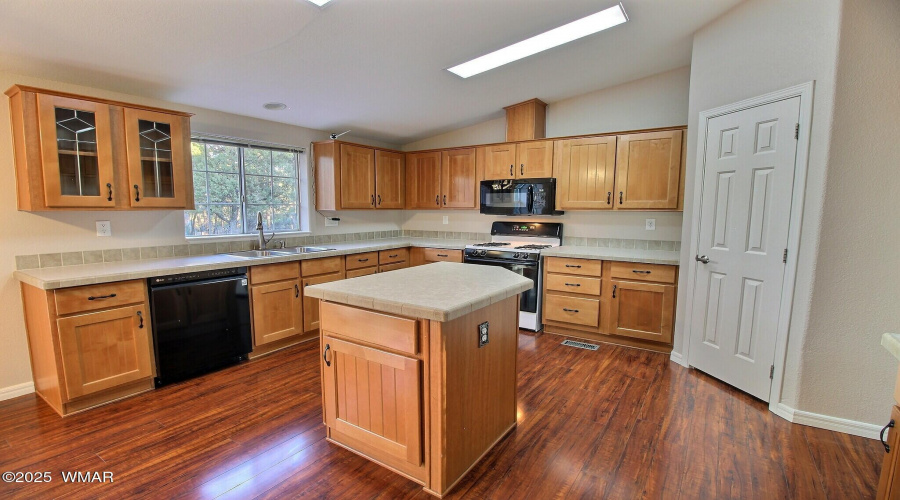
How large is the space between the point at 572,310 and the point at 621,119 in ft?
6.56

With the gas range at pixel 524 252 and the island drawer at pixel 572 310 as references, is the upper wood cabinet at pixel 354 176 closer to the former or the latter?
the gas range at pixel 524 252

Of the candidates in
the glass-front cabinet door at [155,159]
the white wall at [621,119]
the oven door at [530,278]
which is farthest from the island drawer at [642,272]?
the glass-front cabinet door at [155,159]

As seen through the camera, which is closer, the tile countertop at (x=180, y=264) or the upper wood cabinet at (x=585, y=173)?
the tile countertop at (x=180, y=264)

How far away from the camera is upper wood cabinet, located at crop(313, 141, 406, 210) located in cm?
435

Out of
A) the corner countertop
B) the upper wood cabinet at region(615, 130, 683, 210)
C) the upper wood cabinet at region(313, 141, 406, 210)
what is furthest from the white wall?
the corner countertop

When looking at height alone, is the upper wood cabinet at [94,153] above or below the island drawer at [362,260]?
above

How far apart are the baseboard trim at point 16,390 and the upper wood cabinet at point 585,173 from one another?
448 cm

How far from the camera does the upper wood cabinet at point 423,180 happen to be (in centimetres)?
507

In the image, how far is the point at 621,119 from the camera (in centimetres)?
405

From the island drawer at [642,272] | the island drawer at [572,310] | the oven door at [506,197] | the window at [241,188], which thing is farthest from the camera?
the oven door at [506,197]

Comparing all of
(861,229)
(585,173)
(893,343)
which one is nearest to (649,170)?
(585,173)

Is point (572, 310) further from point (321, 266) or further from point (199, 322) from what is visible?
point (199, 322)

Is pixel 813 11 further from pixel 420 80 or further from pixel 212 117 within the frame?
pixel 212 117

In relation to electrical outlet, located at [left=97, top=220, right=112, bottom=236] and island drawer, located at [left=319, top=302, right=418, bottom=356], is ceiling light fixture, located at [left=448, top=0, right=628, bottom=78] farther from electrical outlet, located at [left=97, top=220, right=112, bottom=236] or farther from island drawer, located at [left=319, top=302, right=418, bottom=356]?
electrical outlet, located at [left=97, top=220, right=112, bottom=236]
